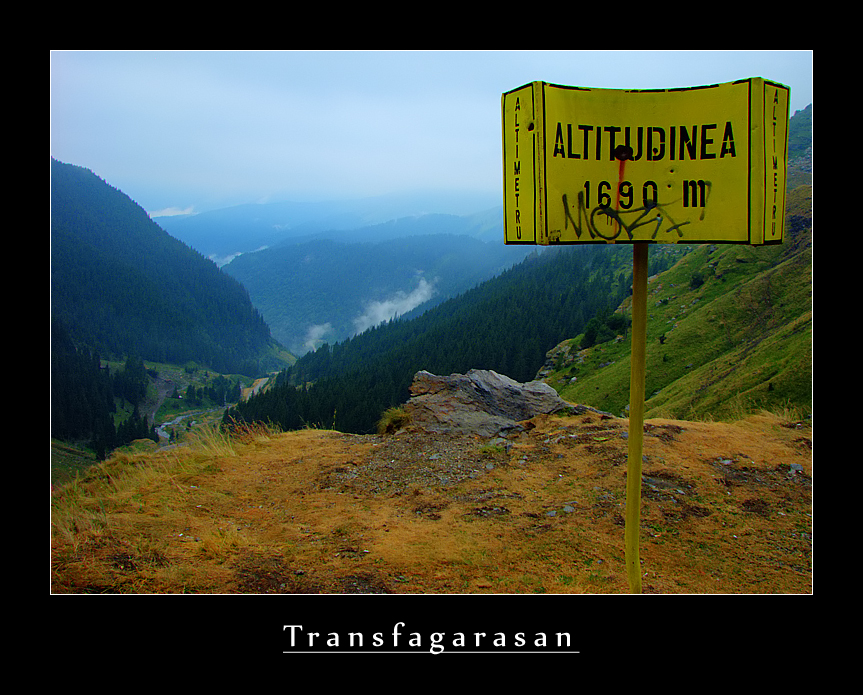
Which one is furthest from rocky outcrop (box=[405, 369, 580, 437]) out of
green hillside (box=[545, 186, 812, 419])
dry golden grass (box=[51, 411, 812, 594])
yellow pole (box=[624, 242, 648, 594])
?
yellow pole (box=[624, 242, 648, 594])

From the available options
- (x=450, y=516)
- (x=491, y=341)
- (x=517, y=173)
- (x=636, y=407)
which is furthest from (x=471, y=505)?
(x=491, y=341)

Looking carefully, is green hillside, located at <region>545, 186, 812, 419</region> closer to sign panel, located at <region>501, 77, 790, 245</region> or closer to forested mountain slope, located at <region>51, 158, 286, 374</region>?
sign panel, located at <region>501, 77, 790, 245</region>

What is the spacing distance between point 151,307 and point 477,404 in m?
183

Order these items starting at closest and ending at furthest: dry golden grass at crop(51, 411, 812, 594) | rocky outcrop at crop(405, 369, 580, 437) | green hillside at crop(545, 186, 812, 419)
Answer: dry golden grass at crop(51, 411, 812, 594) < rocky outcrop at crop(405, 369, 580, 437) < green hillside at crop(545, 186, 812, 419)

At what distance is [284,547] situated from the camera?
551 cm

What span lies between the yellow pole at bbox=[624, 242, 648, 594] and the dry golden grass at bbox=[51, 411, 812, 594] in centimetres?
72

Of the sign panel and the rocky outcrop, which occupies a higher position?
the sign panel

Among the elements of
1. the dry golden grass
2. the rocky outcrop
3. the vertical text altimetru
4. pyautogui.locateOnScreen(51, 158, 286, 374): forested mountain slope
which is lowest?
the dry golden grass

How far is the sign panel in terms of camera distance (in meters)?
3.42

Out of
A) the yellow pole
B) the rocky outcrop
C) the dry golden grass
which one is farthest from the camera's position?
the rocky outcrop

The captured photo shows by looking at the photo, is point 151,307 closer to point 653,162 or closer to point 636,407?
point 636,407

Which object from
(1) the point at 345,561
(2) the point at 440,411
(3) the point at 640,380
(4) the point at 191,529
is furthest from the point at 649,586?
(2) the point at 440,411

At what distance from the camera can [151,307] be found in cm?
16600

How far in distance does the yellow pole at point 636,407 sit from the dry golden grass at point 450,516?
0.72 metres
